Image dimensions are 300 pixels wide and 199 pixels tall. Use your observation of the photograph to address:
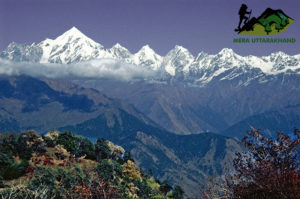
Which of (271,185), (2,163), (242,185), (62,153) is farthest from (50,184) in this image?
(271,185)

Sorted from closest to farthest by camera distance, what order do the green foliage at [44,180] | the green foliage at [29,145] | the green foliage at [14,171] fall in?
the green foliage at [44,180] < the green foliage at [14,171] < the green foliage at [29,145]

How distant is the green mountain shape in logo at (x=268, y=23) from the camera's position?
34156mm

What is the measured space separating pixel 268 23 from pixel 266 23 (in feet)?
0.92

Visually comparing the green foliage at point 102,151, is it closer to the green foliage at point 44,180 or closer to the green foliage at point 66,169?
the green foliage at point 66,169

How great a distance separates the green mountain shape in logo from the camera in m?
34.2

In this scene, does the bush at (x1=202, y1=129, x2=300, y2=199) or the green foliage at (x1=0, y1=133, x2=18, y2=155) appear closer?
the bush at (x1=202, y1=129, x2=300, y2=199)

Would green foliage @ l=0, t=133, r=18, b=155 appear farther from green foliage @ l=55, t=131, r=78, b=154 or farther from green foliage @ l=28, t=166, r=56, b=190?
green foliage @ l=28, t=166, r=56, b=190

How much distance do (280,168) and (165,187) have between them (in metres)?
103

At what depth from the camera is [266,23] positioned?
34.5 meters

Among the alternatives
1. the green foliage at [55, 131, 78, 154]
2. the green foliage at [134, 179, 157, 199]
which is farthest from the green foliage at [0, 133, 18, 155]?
the green foliage at [134, 179, 157, 199]

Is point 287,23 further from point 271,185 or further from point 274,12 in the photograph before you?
point 271,185

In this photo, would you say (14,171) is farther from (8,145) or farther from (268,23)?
(268,23)

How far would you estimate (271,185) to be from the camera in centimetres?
2609

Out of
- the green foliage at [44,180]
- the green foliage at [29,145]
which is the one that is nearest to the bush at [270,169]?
the green foliage at [44,180]
